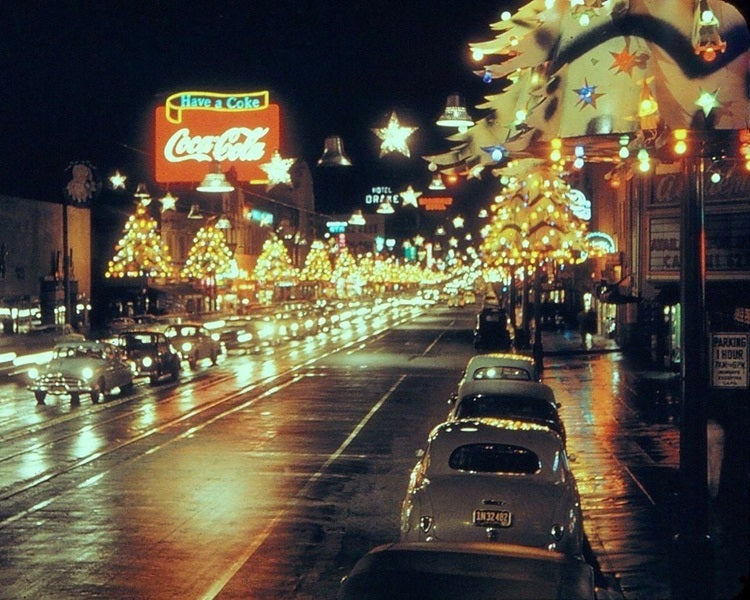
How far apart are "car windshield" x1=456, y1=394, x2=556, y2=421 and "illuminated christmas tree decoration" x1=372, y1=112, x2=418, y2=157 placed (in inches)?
326

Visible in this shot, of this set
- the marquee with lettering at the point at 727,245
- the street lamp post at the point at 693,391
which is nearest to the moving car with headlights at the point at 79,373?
the marquee with lettering at the point at 727,245

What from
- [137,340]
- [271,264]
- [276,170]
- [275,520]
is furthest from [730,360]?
[271,264]

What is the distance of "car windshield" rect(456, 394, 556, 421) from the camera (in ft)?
55.5

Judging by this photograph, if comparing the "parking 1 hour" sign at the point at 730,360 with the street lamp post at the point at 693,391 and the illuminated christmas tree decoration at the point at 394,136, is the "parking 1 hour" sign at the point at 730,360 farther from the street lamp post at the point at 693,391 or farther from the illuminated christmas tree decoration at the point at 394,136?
the illuminated christmas tree decoration at the point at 394,136

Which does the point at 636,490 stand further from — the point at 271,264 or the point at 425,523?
the point at 271,264

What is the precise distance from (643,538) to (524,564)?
825 cm

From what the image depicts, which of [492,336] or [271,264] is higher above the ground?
[271,264]

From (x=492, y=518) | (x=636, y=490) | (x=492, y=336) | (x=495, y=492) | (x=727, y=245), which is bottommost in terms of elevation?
(x=636, y=490)

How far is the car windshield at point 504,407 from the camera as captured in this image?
16.9 m

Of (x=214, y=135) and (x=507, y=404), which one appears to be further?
(x=214, y=135)

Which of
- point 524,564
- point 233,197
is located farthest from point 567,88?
point 233,197

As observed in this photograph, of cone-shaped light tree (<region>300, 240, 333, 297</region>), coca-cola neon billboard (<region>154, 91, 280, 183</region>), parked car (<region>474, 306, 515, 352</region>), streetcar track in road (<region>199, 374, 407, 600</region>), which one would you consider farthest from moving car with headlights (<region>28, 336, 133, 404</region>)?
cone-shaped light tree (<region>300, 240, 333, 297</region>)

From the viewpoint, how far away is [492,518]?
1142cm

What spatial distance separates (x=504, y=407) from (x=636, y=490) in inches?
99.3
